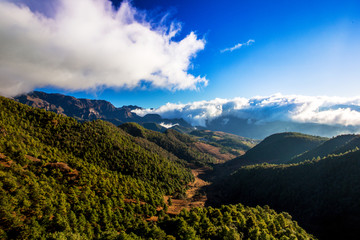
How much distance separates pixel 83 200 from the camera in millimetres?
90625

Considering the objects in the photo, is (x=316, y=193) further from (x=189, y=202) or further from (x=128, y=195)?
(x=128, y=195)

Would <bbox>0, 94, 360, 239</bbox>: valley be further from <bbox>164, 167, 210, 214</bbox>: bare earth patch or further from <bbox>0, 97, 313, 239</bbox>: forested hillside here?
<bbox>164, 167, 210, 214</bbox>: bare earth patch

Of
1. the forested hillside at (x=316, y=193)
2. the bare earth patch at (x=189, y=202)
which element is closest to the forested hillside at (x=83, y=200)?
the bare earth patch at (x=189, y=202)

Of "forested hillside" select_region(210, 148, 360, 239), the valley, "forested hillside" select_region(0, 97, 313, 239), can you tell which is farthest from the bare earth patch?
"forested hillside" select_region(210, 148, 360, 239)

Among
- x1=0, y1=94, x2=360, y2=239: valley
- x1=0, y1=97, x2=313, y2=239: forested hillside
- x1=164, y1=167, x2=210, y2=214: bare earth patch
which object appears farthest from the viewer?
x1=164, y1=167, x2=210, y2=214: bare earth patch

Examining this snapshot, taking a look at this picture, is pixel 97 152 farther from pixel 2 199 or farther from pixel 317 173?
pixel 317 173

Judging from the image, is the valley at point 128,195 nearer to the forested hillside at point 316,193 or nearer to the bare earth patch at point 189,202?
the forested hillside at point 316,193

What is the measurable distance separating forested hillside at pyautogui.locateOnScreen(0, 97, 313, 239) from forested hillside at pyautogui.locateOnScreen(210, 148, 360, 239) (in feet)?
105

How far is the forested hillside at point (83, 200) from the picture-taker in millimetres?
65438

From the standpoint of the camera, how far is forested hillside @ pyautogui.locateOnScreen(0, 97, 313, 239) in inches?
2576

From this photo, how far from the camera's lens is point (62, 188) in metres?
93.7

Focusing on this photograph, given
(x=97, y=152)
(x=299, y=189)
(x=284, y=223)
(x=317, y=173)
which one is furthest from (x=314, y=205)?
(x=97, y=152)

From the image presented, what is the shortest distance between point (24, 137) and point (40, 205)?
90921 millimetres

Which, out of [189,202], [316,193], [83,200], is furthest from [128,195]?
[316,193]
